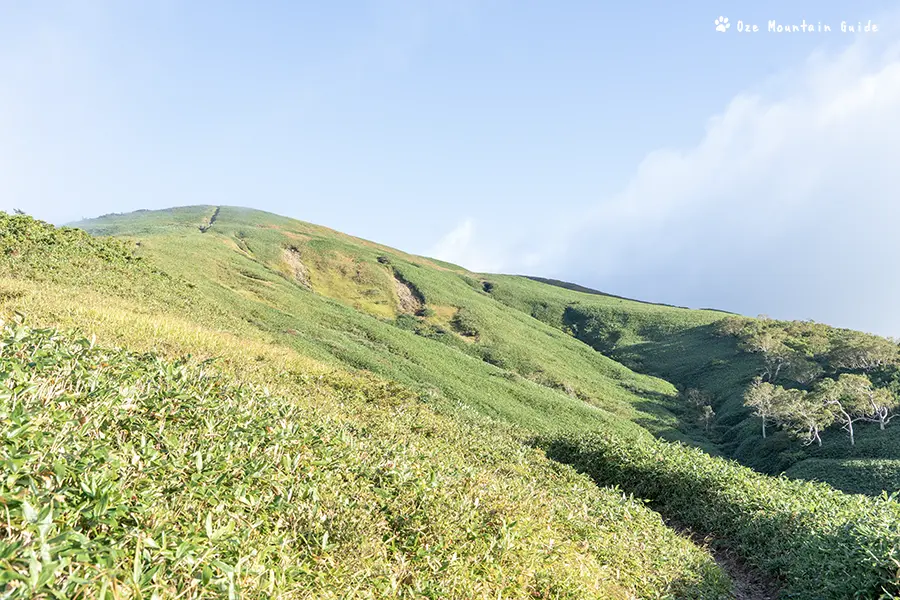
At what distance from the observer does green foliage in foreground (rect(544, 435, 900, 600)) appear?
7867 millimetres

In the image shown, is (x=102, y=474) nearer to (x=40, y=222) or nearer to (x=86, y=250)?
(x=86, y=250)

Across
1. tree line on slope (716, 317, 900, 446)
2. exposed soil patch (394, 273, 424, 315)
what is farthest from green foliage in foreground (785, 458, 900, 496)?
exposed soil patch (394, 273, 424, 315)

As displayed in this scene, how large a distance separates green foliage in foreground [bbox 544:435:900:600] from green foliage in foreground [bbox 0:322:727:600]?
2.44 meters

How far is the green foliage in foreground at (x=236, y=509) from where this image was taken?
338 centimetres

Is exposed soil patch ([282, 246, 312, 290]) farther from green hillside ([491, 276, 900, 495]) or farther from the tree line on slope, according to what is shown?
the tree line on slope

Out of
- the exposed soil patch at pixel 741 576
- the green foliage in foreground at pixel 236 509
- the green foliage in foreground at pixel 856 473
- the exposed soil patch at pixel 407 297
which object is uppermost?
the exposed soil patch at pixel 407 297

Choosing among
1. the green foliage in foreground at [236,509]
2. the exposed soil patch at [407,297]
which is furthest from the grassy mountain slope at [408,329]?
the green foliage in foreground at [236,509]

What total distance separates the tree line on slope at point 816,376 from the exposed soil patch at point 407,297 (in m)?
48.1

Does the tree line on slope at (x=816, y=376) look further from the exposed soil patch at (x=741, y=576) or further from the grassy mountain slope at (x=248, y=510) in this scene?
the grassy mountain slope at (x=248, y=510)

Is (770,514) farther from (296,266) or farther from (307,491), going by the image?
(296,266)

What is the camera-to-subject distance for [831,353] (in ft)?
210

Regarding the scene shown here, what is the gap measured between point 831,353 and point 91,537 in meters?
83.8

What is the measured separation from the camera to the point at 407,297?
78438 millimetres

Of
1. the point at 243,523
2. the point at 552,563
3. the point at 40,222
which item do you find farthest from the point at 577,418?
the point at 40,222
